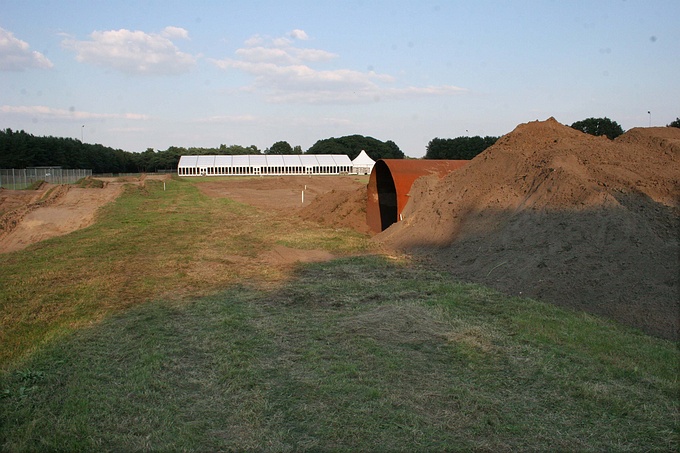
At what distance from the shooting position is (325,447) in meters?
4.64

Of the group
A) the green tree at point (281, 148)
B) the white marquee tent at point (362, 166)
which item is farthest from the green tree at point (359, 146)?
the white marquee tent at point (362, 166)

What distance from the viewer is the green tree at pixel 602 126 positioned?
44562mm

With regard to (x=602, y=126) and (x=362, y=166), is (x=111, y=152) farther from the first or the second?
(x=602, y=126)

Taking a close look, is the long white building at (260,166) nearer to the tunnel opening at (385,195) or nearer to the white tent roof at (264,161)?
the white tent roof at (264,161)

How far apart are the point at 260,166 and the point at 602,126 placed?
2346 inches


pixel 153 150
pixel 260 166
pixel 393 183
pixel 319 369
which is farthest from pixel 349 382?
pixel 153 150

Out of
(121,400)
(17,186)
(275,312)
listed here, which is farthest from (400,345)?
(17,186)

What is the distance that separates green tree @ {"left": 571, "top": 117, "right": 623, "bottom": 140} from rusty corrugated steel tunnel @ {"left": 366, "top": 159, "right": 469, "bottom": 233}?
2740 centimetres

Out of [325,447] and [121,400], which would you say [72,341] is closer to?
[121,400]

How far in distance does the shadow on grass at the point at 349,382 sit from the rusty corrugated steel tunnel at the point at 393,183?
10.5 metres

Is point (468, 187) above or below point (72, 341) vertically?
above

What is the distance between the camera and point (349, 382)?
5.95 meters

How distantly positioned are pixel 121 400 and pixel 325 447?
2214 millimetres

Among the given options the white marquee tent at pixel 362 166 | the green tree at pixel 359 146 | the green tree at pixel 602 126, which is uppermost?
the green tree at pixel 359 146
